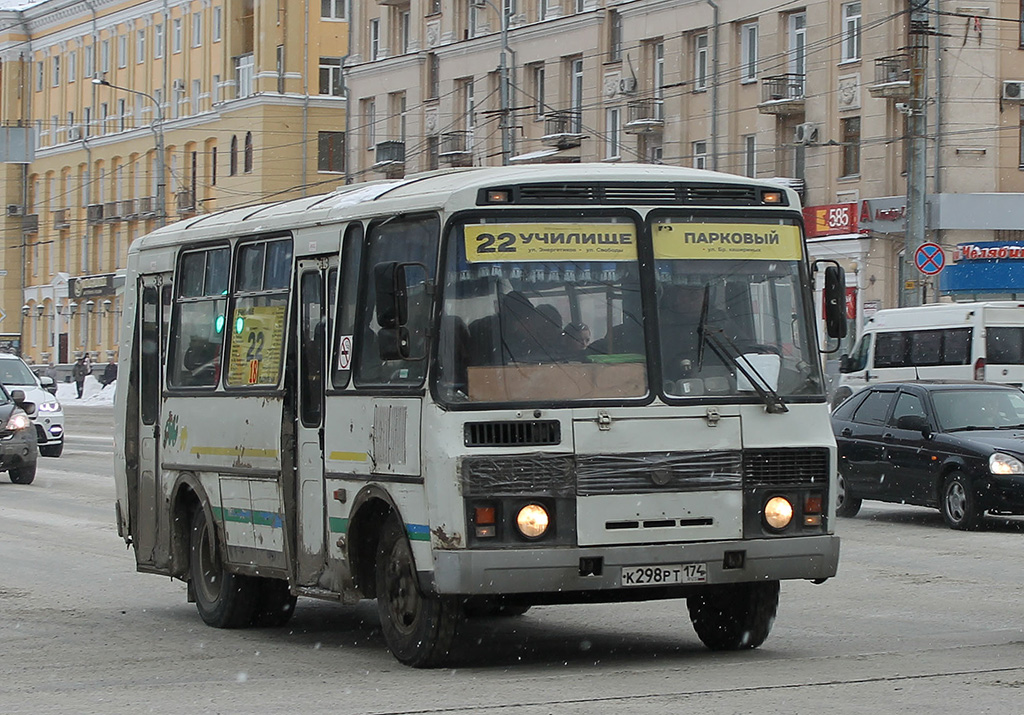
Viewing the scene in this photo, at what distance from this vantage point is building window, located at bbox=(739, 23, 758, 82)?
5244cm

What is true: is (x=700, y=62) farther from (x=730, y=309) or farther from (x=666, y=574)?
(x=666, y=574)

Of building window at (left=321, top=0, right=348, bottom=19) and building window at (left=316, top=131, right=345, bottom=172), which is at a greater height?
building window at (left=321, top=0, right=348, bottom=19)

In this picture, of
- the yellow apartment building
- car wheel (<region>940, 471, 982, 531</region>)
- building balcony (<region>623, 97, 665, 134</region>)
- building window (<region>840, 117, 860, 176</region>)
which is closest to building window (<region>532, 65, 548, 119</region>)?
building balcony (<region>623, 97, 665, 134</region>)

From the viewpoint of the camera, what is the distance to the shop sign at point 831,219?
4935 cm

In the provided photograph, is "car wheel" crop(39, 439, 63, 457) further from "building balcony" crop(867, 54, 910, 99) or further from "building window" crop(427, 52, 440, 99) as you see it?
"building window" crop(427, 52, 440, 99)

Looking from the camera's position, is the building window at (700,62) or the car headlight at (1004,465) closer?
the car headlight at (1004,465)

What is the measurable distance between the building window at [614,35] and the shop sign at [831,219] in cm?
897

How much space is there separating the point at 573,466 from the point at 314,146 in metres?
71.5

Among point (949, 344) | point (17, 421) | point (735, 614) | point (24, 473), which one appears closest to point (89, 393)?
point (949, 344)

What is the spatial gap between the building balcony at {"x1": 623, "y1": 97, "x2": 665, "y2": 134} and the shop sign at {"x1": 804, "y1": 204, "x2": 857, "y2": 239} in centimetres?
590

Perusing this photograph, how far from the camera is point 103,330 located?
90.7m

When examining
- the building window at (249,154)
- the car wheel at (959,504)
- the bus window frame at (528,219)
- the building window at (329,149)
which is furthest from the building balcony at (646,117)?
the bus window frame at (528,219)

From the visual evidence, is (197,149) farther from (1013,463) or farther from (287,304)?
(287,304)

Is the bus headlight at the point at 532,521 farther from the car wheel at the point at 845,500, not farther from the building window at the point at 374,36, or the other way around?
the building window at the point at 374,36
